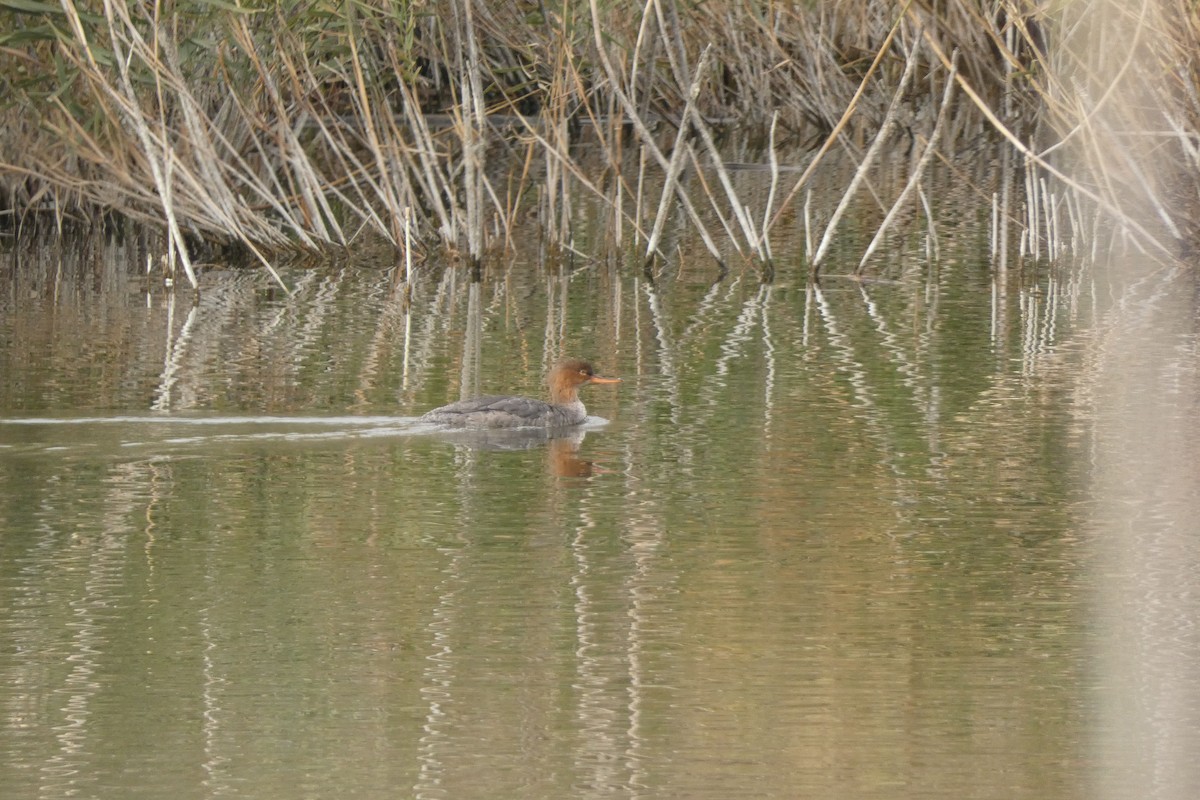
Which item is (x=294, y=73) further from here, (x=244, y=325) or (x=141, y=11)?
(x=244, y=325)

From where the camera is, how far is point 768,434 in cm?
809

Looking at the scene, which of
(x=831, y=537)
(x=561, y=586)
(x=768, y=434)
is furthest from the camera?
(x=768, y=434)

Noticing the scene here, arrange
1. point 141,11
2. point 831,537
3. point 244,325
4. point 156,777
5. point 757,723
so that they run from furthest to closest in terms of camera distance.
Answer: point 141,11 < point 244,325 < point 831,537 < point 757,723 < point 156,777

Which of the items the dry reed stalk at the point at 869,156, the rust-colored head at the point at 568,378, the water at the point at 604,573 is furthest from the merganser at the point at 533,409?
the dry reed stalk at the point at 869,156

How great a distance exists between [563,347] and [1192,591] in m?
5.25

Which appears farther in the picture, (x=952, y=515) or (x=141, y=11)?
(x=141, y=11)

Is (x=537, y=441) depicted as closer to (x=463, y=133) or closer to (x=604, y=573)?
(x=604, y=573)

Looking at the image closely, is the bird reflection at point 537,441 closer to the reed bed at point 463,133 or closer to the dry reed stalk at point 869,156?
the reed bed at point 463,133

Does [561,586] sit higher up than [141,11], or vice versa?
[141,11]

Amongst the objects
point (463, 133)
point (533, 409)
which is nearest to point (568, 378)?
point (533, 409)

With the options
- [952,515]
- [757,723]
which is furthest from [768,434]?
[757,723]

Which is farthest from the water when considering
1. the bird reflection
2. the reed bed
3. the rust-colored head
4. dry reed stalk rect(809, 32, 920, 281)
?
the reed bed

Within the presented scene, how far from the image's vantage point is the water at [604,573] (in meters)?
4.46

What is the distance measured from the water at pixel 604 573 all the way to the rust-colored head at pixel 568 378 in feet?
0.58
